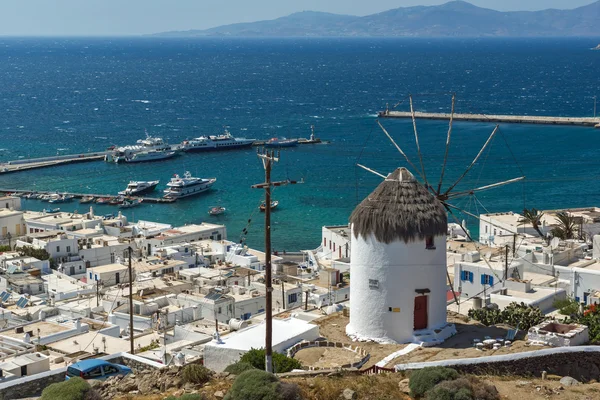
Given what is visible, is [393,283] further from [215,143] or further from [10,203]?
[215,143]

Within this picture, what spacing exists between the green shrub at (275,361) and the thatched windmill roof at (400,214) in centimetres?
406

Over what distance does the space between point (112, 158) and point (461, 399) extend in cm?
11169

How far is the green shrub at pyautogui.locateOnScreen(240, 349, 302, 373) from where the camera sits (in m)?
21.8

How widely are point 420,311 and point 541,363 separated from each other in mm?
4107

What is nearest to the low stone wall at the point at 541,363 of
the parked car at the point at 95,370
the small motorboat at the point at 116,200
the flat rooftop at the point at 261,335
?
the flat rooftop at the point at 261,335

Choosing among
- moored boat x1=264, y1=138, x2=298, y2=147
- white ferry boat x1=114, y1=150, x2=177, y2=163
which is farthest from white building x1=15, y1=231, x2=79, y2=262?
moored boat x1=264, y1=138, x2=298, y2=147

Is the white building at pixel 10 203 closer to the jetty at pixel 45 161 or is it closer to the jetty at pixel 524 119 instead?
the jetty at pixel 45 161

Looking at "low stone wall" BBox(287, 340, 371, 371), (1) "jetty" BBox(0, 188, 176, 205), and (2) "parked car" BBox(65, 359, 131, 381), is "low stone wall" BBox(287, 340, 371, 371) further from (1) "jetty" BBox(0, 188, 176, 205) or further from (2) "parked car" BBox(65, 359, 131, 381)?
(1) "jetty" BBox(0, 188, 176, 205)

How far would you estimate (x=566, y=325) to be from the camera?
24.5 metres

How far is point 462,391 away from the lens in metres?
17.7

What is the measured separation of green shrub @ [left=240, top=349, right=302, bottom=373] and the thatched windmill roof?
406cm

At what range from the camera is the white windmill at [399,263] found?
2420 centimetres

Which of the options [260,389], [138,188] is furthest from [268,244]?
[138,188]

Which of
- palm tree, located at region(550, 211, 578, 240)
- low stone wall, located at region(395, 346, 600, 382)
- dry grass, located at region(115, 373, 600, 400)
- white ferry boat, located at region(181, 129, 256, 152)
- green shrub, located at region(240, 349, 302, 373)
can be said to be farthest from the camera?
white ferry boat, located at region(181, 129, 256, 152)
